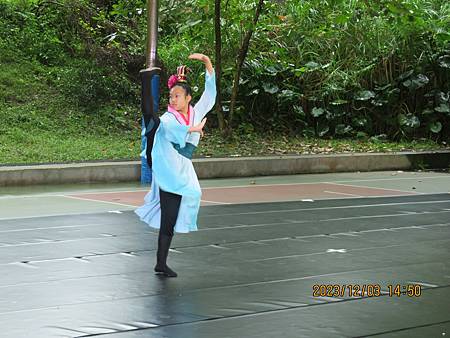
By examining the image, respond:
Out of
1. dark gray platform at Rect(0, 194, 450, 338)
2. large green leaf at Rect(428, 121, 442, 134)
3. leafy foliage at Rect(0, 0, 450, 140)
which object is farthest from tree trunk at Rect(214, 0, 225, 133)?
dark gray platform at Rect(0, 194, 450, 338)

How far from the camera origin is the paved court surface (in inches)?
242

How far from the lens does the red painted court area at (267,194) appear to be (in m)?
13.4

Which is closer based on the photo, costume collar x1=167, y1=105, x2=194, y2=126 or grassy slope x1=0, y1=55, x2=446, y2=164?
costume collar x1=167, y1=105, x2=194, y2=126

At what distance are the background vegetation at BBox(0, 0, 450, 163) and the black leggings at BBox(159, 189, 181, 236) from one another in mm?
12496

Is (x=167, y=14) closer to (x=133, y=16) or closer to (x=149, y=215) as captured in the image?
(x=133, y=16)

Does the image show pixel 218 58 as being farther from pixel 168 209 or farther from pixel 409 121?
pixel 168 209

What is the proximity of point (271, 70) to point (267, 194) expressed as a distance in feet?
28.6

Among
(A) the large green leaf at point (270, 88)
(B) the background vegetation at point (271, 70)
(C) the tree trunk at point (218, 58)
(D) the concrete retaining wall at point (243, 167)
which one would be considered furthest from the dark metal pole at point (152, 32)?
(A) the large green leaf at point (270, 88)

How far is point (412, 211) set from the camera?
12.2 m

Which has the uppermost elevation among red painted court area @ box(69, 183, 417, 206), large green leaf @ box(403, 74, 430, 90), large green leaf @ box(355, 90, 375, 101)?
large green leaf @ box(403, 74, 430, 90)

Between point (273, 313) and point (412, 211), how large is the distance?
6.22 m

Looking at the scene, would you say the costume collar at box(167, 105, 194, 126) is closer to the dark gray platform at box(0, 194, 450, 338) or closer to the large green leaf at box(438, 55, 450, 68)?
the dark gray platform at box(0, 194, 450, 338)
